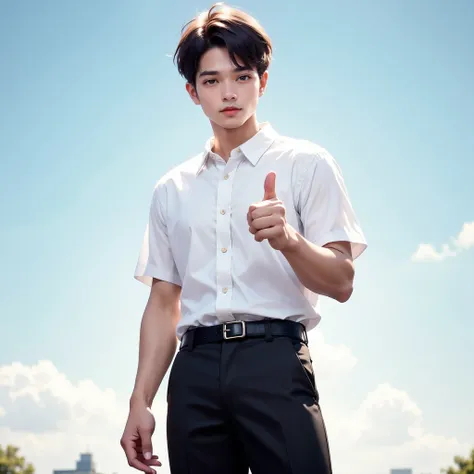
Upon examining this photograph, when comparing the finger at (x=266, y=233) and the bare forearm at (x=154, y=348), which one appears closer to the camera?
the finger at (x=266, y=233)

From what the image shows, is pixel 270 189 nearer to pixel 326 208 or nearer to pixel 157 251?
pixel 326 208

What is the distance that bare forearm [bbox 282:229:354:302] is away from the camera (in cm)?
333

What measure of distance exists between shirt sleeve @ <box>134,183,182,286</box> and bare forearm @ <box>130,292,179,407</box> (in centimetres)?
15

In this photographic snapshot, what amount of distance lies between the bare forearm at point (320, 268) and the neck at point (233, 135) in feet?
2.98

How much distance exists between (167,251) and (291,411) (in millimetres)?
1253

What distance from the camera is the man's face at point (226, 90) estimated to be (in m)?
3.93

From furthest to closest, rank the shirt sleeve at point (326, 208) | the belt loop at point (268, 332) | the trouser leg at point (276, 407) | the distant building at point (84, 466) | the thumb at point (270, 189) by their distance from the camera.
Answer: the distant building at point (84, 466) < the shirt sleeve at point (326, 208) < the belt loop at point (268, 332) < the trouser leg at point (276, 407) < the thumb at point (270, 189)

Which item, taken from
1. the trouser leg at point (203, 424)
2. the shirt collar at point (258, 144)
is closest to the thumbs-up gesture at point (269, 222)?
the trouser leg at point (203, 424)

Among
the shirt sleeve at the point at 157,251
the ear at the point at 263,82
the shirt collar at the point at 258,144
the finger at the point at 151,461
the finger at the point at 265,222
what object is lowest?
the finger at the point at 151,461

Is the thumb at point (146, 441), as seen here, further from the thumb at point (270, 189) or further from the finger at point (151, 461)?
the thumb at point (270, 189)

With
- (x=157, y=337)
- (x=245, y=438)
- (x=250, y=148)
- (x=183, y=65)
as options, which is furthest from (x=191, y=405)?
(x=183, y=65)

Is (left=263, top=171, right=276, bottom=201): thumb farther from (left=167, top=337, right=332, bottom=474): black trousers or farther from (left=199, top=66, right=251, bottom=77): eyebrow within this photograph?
(left=199, top=66, right=251, bottom=77): eyebrow

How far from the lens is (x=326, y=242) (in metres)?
3.63

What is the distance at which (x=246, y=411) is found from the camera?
3.47 metres
